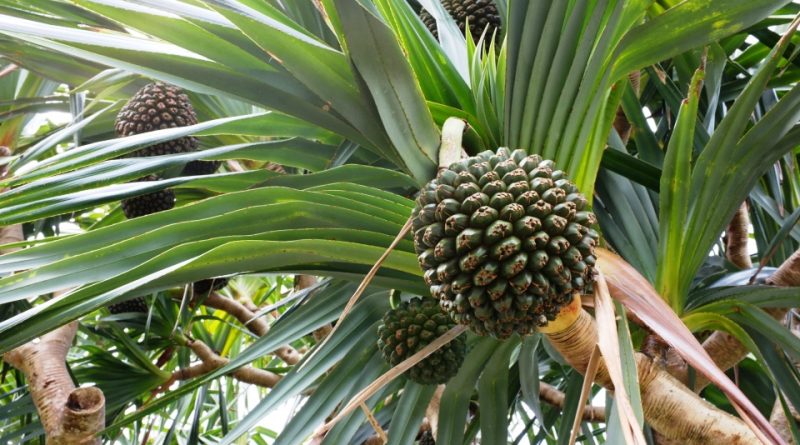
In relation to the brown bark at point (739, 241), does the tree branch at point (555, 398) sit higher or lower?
lower

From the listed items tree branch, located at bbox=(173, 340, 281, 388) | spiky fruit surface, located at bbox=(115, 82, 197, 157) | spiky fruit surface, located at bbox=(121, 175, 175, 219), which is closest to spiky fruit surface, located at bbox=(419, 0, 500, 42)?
spiky fruit surface, located at bbox=(115, 82, 197, 157)

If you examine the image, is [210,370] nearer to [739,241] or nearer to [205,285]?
[205,285]

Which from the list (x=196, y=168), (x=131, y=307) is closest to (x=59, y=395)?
(x=196, y=168)

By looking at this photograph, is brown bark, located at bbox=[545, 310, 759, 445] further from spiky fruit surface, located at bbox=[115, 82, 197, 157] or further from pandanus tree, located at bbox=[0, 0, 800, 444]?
spiky fruit surface, located at bbox=[115, 82, 197, 157]

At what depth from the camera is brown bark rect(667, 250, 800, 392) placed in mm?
1229

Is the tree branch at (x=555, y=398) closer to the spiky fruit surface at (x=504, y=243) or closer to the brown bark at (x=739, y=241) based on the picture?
the brown bark at (x=739, y=241)

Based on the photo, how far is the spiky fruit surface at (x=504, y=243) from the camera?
764mm

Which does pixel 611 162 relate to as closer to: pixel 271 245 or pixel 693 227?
pixel 693 227

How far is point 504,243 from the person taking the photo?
2.50 feet

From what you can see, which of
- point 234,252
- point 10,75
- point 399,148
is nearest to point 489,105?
point 399,148

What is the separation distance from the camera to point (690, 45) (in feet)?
3.11

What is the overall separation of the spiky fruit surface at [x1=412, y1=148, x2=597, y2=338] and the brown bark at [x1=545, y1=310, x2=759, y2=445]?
124mm

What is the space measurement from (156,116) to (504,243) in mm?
966

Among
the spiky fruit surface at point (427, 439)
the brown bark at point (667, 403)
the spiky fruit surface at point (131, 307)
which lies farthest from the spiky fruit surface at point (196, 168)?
the brown bark at point (667, 403)
